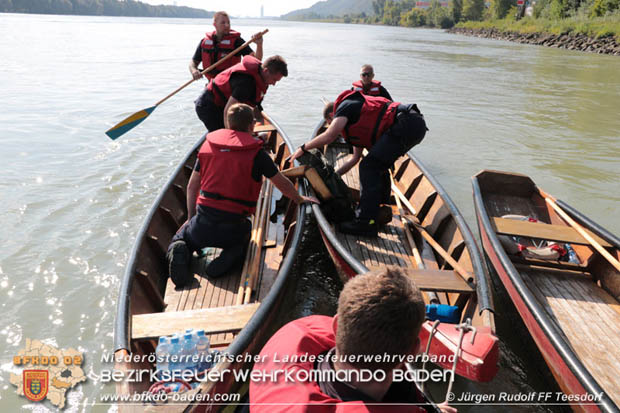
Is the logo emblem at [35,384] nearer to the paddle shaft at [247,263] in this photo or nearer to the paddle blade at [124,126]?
the paddle shaft at [247,263]

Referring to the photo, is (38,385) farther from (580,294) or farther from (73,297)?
(580,294)


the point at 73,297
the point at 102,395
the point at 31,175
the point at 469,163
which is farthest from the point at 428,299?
the point at 31,175

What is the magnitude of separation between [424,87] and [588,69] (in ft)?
39.5

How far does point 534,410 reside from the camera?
12.1 feet

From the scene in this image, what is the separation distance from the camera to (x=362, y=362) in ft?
4.73

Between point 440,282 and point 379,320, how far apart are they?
2.54 metres

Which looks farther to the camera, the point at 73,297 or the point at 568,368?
the point at 73,297

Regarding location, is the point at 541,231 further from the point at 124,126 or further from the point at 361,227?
the point at 124,126

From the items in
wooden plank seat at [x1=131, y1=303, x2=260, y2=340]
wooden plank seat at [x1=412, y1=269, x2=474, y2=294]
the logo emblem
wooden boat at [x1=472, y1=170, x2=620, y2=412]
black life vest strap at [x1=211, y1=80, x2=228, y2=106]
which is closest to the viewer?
wooden plank seat at [x1=131, y1=303, x2=260, y2=340]

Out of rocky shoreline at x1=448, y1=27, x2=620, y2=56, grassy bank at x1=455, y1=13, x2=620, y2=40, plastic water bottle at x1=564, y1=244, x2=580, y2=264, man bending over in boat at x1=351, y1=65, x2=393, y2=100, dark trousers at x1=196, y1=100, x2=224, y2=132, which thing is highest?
grassy bank at x1=455, y1=13, x2=620, y2=40

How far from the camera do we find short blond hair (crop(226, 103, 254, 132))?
3.75m

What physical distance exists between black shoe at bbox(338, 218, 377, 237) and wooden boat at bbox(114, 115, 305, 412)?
648mm

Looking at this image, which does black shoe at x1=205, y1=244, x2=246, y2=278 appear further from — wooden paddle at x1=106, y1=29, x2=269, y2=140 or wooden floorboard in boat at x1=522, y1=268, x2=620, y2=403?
wooden floorboard in boat at x1=522, y1=268, x2=620, y2=403

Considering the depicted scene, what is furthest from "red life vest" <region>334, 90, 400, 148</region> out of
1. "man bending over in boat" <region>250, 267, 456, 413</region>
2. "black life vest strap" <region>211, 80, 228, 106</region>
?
"man bending over in boat" <region>250, 267, 456, 413</region>
